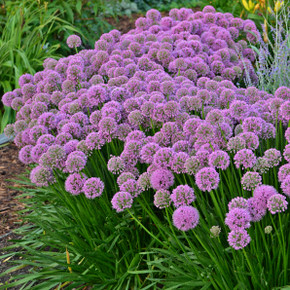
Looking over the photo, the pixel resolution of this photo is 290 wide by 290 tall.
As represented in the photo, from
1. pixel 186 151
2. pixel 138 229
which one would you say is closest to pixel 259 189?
pixel 186 151

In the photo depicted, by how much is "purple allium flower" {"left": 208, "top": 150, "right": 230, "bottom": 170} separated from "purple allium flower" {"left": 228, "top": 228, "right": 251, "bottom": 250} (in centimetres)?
38

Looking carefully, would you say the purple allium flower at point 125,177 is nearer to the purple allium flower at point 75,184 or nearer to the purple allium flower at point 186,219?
the purple allium flower at point 75,184

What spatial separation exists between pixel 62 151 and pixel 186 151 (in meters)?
0.76

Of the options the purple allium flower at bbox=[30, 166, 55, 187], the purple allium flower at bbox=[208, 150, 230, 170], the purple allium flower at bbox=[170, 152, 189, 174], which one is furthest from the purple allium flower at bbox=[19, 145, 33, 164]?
the purple allium flower at bbox=[208, 150, 230, 170]

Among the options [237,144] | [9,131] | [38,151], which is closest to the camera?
[237,144]

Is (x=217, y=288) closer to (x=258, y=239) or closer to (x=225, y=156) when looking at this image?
(x=258, y=239)

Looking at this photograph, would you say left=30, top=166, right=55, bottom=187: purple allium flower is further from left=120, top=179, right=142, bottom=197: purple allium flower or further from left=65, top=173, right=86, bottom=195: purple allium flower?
left=120, top=179, right=142, bottom=197: purple allium flower

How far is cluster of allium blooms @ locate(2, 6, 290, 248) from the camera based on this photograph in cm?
207

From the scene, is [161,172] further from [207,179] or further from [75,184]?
[75,184]

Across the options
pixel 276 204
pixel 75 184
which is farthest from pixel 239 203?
pixel 75 184

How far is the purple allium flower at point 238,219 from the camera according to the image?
69.8 inches

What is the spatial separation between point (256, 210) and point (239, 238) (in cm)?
19

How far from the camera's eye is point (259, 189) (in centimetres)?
190

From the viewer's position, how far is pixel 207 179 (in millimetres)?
1965
